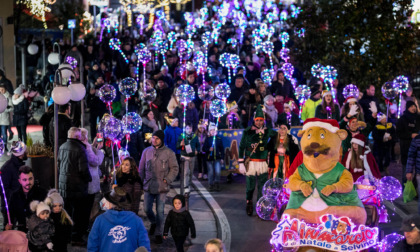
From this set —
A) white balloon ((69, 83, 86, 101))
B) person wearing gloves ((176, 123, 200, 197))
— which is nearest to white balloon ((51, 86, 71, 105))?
white balloon ((69, 83, 86, 101))

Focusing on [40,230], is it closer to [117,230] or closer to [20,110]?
[117,230]

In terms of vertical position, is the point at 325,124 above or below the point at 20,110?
above

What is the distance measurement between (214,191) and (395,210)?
11.8 feet

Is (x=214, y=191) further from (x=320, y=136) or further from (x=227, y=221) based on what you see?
(x=320, y=136)

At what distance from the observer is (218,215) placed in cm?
1344

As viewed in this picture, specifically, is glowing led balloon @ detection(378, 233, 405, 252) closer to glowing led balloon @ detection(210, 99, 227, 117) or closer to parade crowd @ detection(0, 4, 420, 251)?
parade crowd @ detection(0, 4, 420, 251)

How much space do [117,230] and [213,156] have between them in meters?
7.77

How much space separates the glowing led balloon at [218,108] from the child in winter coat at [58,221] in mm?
5925

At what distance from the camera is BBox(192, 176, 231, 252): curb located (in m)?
12.0

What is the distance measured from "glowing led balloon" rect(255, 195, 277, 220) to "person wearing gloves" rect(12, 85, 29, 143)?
28.6 feet

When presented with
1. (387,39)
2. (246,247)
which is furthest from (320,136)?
(387,39)

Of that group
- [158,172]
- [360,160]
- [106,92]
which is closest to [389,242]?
[360,160]

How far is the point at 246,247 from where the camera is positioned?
11500 mm

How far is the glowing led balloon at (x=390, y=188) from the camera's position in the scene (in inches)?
442
